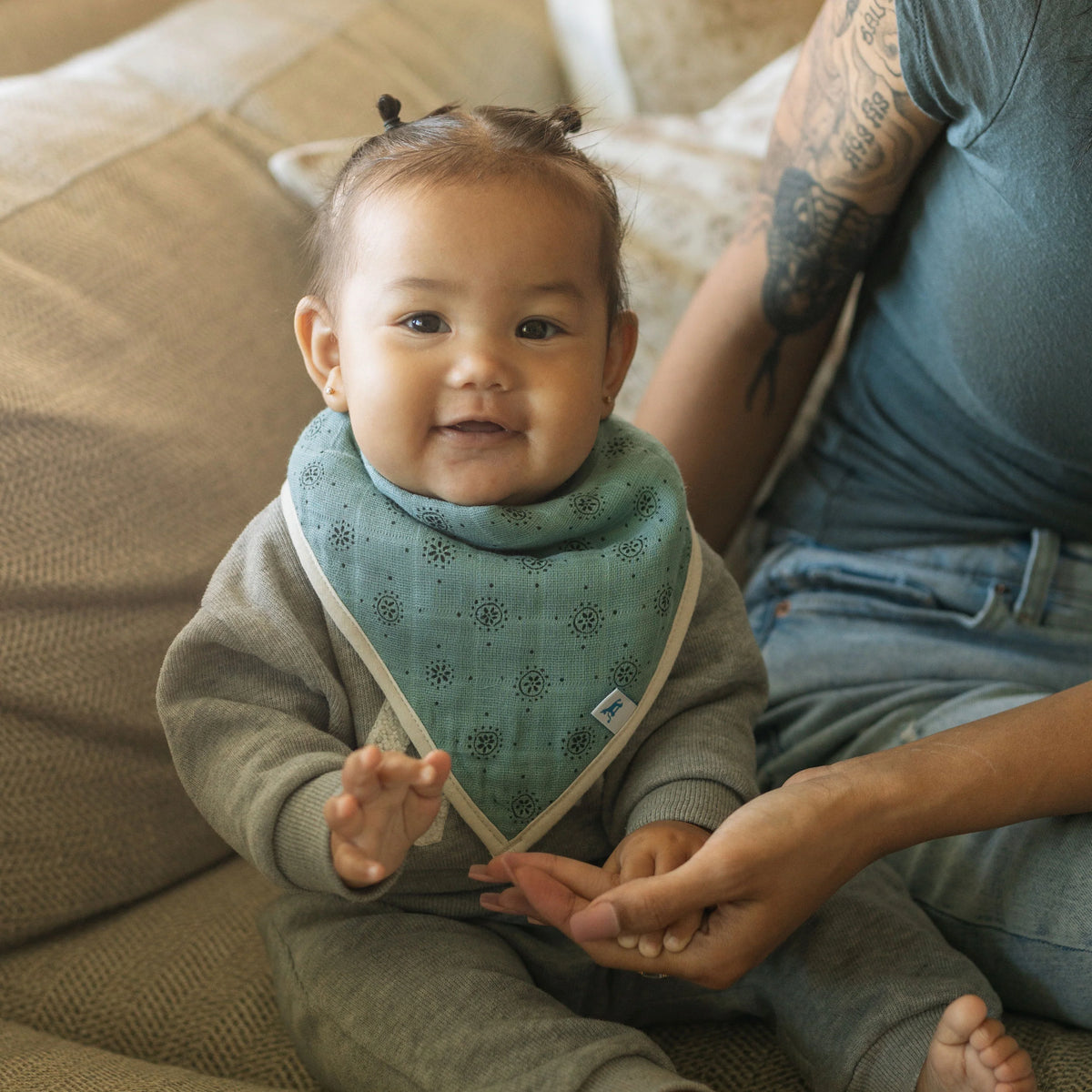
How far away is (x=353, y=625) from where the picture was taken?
0.76 meters

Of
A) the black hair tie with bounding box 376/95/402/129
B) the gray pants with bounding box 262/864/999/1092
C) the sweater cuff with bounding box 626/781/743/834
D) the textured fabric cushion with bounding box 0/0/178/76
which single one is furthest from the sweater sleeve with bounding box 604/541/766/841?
the textured fabric cushion with bounding box 0/0/178/76

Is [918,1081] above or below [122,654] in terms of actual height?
below

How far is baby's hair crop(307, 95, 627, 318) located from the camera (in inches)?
30.4

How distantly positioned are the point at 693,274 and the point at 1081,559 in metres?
0.56

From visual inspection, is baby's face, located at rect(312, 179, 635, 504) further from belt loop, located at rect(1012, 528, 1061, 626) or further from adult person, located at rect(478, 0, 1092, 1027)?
belt loop, located at rect(1012, 528, 1061, 626)

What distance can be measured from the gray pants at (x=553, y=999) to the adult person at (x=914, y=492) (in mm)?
60

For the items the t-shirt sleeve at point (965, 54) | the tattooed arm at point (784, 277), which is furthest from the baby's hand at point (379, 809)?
the t-shirt sleeve at point (965, 54)

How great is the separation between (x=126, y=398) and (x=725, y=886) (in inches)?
26.4

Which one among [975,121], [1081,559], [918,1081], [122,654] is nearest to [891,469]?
[1081,559]

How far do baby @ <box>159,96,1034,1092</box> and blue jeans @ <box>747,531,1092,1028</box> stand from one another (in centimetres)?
6

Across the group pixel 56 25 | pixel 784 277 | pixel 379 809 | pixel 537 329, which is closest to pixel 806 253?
pixel 784 277

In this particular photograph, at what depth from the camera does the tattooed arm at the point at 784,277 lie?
99 centimetres

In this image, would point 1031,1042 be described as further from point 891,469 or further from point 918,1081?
point 891,469

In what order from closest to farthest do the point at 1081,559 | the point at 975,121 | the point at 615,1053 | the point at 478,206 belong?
the point at 615,1053
the point at 478,206
the point at 975,121
the point at 1081,559
